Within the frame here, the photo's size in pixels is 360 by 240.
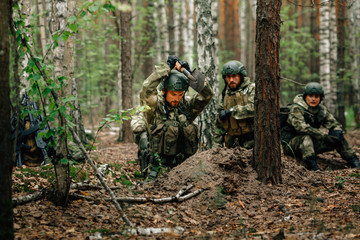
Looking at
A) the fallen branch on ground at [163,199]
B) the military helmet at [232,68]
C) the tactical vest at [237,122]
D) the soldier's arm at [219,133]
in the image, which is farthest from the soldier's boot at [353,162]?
the fallen branch on ground at [163,199]

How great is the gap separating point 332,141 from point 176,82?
3842 mm

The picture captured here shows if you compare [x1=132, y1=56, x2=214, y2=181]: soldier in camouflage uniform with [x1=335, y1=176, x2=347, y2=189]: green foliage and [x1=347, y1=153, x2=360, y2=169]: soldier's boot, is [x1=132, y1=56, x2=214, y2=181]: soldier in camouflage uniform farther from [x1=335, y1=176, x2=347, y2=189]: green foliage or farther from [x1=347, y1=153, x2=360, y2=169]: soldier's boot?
[x1=347, y1=153, x2=360, y2=169]: soldier's boot

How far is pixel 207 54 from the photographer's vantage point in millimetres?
6730

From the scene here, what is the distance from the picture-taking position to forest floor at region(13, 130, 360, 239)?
9.76 feet

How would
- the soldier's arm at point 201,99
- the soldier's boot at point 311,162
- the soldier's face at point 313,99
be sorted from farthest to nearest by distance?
the soldier's face at point 313,99
the soldier's boot at point 311,162
the soldier's arm at point 201,99

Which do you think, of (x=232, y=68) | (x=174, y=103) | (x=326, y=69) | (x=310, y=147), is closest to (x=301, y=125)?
(x=310, y=147)

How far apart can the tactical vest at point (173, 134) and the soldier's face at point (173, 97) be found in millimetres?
162

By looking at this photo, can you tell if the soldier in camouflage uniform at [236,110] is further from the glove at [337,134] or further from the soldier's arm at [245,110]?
the glove at [337,134]

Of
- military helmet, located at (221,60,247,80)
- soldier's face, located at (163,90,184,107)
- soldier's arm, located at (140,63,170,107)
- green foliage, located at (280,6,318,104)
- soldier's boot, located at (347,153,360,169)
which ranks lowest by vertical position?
soldier's boot, located at (347,153,360,169)

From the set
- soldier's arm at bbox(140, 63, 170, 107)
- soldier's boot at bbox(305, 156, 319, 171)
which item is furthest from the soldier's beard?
soldier's boot at bbox(305, 156, 319, 171)

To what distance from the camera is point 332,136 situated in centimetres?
695

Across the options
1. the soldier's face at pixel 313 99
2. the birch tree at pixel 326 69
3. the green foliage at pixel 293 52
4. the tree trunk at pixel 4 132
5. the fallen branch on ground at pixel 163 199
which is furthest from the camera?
the green foliage at pixel 293 52

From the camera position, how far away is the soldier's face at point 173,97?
5684 mm

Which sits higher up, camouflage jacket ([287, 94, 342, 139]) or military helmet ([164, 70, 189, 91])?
military helmet ([164, 70, 189, 91])
